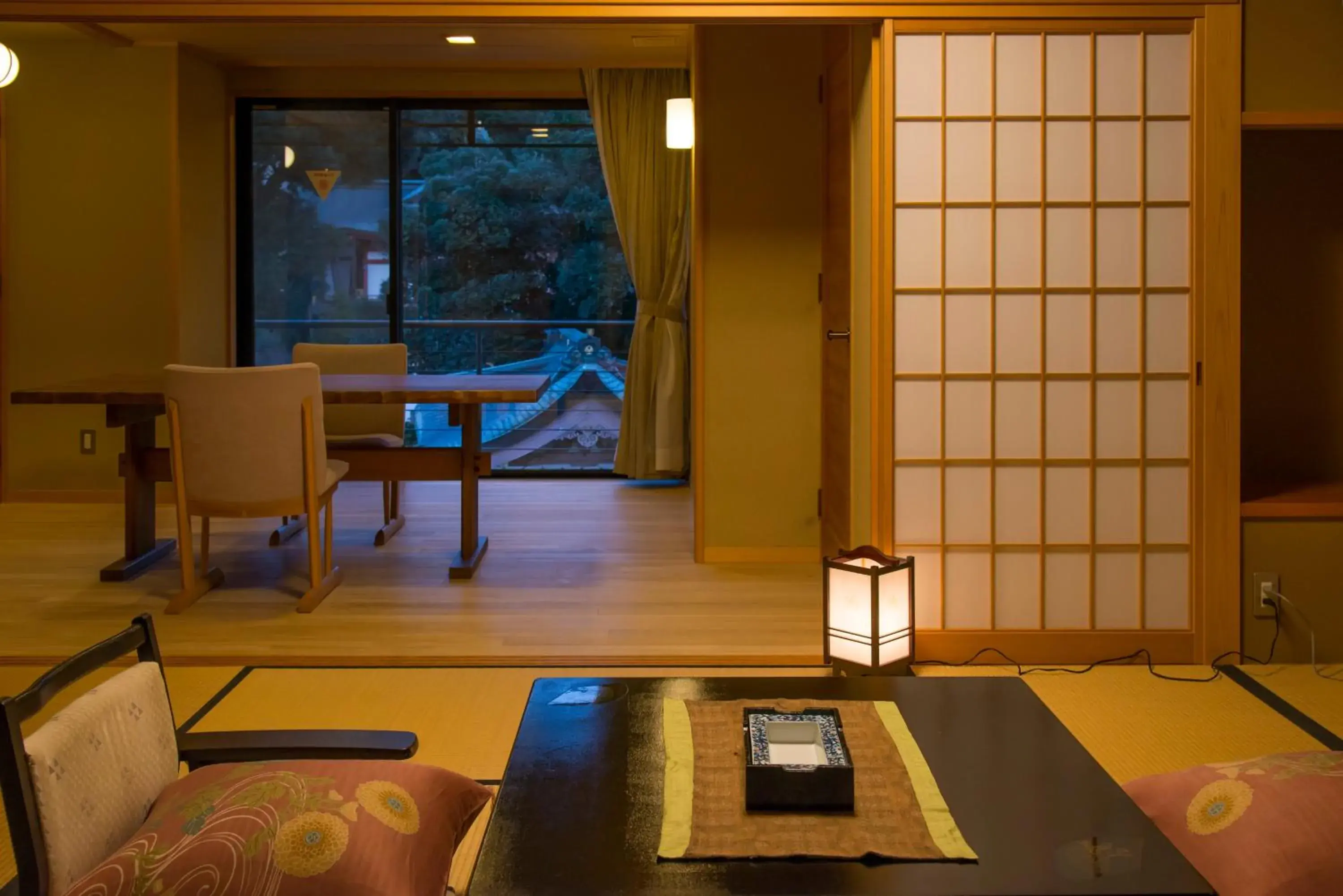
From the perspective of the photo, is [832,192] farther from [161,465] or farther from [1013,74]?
[161,465]

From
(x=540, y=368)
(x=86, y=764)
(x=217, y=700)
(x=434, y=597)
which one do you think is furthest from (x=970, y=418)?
(x=540, y=368)

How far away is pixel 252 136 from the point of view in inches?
280

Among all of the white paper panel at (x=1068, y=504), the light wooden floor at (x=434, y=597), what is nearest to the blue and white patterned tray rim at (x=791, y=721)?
the light wooden floor at (x=434, y=597)

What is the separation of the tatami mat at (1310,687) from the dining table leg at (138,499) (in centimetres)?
377

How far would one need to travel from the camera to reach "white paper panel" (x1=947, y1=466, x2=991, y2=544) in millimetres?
3746

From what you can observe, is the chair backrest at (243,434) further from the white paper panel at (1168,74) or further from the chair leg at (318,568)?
the white paper panel at (1168,74)

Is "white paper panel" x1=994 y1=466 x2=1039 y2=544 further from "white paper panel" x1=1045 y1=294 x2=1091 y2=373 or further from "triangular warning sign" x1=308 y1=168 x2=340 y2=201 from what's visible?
"triangular warning sign" x1=308 y1=168 x2=340 y2=201

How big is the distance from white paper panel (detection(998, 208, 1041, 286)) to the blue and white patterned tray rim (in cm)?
212

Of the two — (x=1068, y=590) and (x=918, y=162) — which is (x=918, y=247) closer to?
(x=918, y=162)

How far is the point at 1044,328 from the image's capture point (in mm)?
3703

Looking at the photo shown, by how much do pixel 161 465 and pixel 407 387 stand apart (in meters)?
1.03

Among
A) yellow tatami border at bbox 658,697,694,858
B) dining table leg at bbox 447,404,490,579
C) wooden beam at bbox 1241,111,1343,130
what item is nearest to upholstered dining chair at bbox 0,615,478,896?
yellow tatami border at bbox 658,697,694,858

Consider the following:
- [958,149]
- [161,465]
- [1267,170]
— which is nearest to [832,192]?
[958,149]

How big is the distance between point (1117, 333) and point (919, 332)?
56 centimetres
